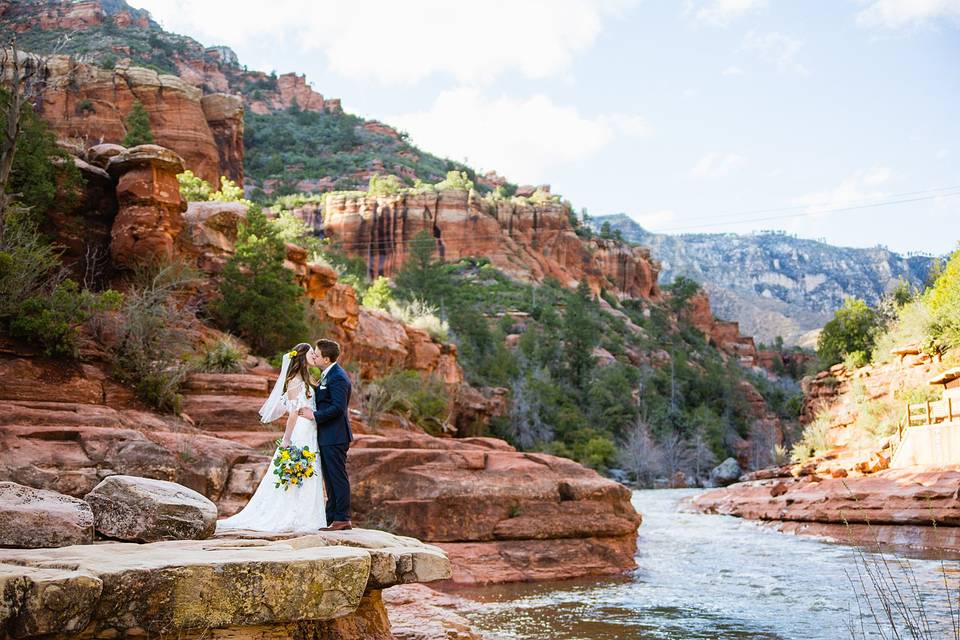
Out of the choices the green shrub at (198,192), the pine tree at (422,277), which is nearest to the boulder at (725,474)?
the pine tree at (422,277)

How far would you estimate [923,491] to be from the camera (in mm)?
16719

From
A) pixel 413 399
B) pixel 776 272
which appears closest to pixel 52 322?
pixel 413 399

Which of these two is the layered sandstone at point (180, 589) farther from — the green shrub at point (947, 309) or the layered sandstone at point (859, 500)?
the green shrub at point (947, 309)

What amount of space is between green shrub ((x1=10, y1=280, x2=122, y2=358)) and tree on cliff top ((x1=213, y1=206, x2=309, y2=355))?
17.9 feet

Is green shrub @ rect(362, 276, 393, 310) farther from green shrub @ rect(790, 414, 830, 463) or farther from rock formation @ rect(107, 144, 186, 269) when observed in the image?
green shrub @ rect(790, 414, 830, 463)

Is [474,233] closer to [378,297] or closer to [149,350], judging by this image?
[378,297]

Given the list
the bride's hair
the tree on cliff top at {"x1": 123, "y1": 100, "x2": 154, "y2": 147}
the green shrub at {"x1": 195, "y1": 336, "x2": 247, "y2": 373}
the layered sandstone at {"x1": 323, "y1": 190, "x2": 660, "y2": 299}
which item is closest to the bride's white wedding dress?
the bride's hair

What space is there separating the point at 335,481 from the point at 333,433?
0.41m

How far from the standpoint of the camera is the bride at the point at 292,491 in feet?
21.8

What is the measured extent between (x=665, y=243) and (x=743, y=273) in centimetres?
2274

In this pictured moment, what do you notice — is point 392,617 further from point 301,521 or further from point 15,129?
point 15,129

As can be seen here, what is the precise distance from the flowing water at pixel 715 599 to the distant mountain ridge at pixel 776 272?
379ft

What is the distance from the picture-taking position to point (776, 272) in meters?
165

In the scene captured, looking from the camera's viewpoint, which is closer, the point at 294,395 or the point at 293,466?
the point at 293,466
